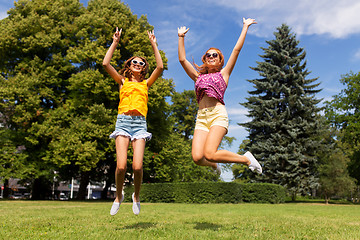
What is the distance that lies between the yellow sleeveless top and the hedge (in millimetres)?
19679

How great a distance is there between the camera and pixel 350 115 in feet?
124

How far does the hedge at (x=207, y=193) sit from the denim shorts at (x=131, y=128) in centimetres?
1955

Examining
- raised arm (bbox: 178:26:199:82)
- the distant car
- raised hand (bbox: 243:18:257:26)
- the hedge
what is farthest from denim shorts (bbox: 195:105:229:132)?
the distant car

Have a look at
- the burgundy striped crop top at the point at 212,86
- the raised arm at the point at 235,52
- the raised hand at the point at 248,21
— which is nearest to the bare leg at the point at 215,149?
the burgundy striped crop top at the point at 212,86

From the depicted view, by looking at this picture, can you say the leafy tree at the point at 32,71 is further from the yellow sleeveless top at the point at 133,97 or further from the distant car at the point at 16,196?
the distant car at the point at 16,196

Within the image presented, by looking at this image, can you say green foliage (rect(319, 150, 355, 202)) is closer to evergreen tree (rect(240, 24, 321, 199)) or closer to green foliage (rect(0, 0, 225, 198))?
evergreen tree (rect(240, 24, 321, 199))

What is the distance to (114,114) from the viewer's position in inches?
1000

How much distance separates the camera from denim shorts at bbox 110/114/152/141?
621 cm

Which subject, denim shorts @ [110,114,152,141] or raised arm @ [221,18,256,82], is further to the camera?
denim shorts @ [110,114,152,141]

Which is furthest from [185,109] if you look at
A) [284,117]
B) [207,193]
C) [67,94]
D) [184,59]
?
[184,59]

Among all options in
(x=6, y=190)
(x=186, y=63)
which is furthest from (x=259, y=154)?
(x=186, y=63)

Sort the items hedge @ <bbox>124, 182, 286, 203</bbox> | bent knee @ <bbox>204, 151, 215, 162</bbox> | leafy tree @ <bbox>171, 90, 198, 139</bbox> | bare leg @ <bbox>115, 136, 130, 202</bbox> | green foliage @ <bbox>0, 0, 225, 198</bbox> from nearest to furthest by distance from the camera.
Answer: bent knee @ <bbox>204, 151, 215, 162</bbox>
bare leg @ <bbox>115, 136, 130, 202</bbox>
green foliage @ <bbox>0, 0, 225, 198</bbox>
hedge @ <bbox>124, 182, 286, 203</bbox>
leafy tree @ <bbox>171, 90, 198, 139</bbox>

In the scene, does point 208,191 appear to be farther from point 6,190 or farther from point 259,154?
point 6,190

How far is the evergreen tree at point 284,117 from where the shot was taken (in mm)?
34781
